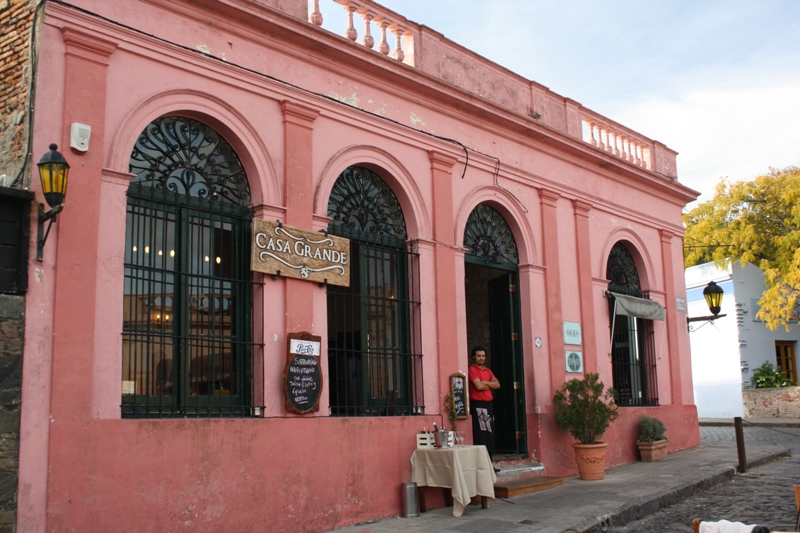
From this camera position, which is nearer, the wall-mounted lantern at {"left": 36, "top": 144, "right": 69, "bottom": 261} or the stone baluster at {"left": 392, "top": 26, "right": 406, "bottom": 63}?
the wall-mounted lantern at {"left": 36, "top": 144, "right": 69, "bottom": 261}

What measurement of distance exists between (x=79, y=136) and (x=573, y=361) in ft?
26.5

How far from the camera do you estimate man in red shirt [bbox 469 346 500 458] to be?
1077cm

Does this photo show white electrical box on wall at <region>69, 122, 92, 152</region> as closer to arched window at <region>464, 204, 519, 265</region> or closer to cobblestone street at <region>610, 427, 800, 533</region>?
arched window at <region>464, 204, 519, 265</region>

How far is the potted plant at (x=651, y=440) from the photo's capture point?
Answer: 43.5 ft

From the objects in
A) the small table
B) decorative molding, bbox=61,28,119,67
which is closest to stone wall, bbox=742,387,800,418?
the small table

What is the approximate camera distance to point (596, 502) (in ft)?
31.2

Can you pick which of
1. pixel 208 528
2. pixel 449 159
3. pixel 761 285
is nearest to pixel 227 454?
pixel 208 528

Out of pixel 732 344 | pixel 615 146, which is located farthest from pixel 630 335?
pixel 732 344

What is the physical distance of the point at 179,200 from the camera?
26.3ft

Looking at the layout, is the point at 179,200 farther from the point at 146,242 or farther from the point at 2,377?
the point at 2,377

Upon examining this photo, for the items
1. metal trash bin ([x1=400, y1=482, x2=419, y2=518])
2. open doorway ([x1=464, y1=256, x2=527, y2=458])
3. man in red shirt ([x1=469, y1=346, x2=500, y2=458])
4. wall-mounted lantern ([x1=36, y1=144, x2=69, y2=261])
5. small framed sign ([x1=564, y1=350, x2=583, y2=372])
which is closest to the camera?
wall-mounted lantern ([x1=36, y1=144, x2=69, y2=261])

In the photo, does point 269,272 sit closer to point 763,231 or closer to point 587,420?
point 587,420

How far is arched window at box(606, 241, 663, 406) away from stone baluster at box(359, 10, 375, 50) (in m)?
6.04

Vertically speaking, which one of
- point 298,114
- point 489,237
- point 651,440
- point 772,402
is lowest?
point 651,440
